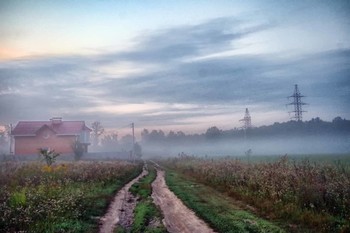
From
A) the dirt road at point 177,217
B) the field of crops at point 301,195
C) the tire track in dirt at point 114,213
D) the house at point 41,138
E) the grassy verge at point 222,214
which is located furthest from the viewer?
the house at point 41,138

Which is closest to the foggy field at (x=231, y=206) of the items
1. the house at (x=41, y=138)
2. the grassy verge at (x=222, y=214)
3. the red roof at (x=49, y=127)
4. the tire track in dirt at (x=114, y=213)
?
the grassy verge at (x=222, y=214)

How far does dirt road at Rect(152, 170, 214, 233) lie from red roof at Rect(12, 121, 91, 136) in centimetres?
5677

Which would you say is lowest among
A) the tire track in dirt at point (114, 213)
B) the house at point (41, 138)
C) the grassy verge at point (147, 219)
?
the tire track in dirt at point (114, 213)

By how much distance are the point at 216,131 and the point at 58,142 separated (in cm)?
9866

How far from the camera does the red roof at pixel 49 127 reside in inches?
2790

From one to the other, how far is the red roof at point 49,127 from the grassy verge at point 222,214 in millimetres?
56819

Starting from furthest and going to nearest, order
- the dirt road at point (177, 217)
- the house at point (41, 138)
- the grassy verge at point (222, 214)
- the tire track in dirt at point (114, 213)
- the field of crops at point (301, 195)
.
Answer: the house at point (41, 138) < the tire track in dirt at point (114, 213) < the field of crops at point (301, 195) < the dirt road at point (177, 217) < the grassy verge at point (222, 214)

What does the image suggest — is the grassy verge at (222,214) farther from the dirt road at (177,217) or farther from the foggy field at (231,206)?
the dirt road at (177,217)

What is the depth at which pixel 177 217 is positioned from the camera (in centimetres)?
1456

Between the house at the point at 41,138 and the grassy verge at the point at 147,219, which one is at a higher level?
the house at the point at 41,138

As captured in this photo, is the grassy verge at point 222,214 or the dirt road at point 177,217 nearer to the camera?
the grassy verge at point 222,214

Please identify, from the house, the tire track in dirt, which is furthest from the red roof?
the tire track in dirt

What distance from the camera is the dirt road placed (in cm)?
1258

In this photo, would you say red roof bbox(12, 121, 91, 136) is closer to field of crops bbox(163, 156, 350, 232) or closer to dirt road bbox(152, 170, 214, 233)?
dirt road bbox(152, 170, 214, 233)
